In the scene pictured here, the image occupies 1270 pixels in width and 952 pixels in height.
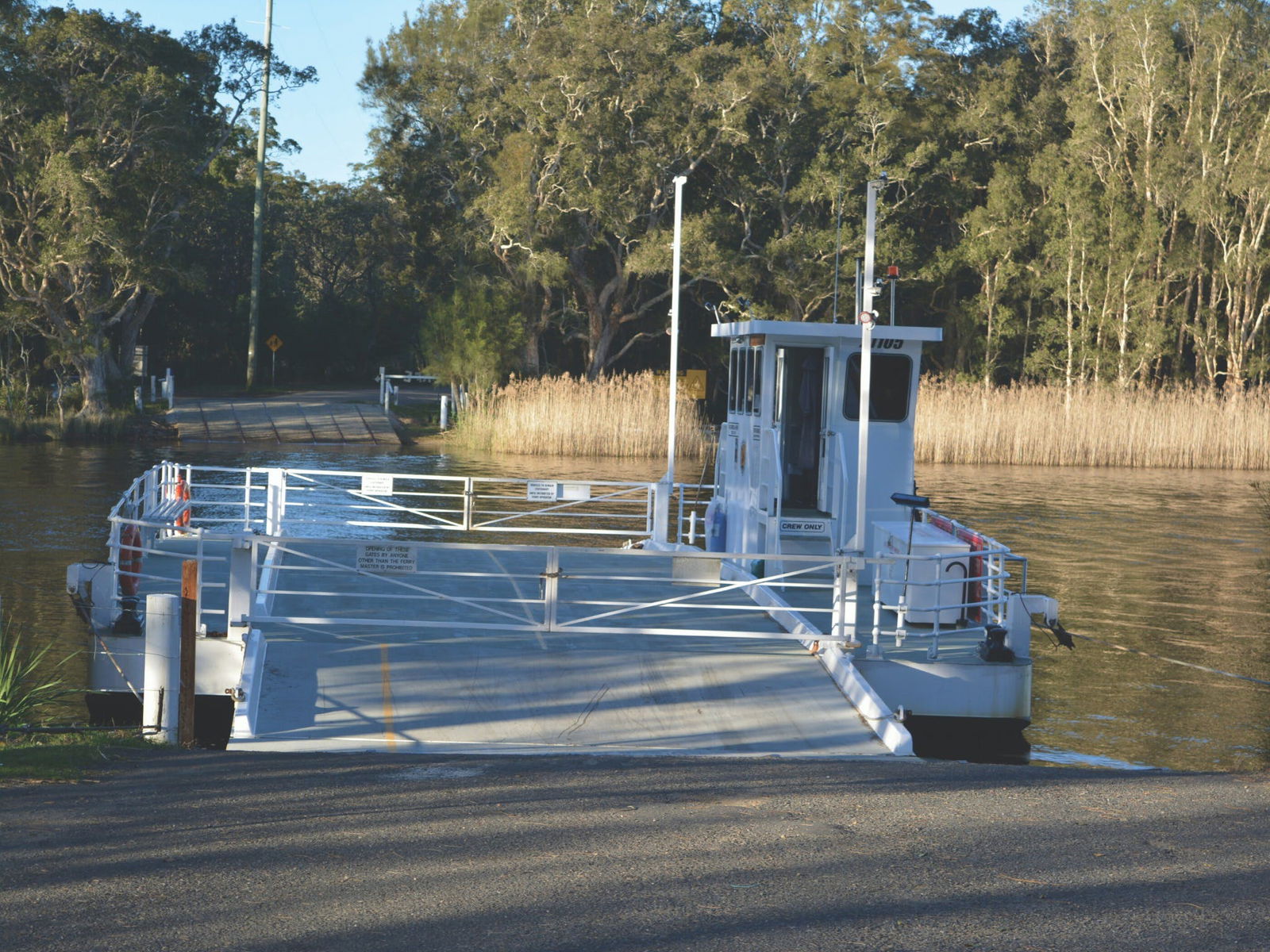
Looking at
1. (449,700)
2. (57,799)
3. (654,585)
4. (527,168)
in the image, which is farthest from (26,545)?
(527,168)

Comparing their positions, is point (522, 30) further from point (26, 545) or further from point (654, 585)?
point (654, 585)

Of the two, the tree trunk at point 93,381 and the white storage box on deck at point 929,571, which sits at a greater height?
the tree trunk at point 93,381

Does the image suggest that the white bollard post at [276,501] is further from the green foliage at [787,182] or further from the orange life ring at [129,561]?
the green foliage at [787,182]

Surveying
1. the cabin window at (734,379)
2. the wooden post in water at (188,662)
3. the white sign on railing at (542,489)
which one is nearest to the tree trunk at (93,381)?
the cabin window at (734,379)

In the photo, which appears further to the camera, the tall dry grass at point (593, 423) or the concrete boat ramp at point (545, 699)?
the tall dry grass at point (593, 423)

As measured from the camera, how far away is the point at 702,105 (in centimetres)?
4578

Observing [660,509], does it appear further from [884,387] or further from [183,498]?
[183,498]

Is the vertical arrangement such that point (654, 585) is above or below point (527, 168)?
below

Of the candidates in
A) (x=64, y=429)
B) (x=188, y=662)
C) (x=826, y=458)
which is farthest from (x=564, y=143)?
(x=188, y=662)

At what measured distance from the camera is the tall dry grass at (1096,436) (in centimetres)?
3753

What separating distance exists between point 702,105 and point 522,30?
7463 mm

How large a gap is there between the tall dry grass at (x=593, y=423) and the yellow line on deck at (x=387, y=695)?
2553 cm

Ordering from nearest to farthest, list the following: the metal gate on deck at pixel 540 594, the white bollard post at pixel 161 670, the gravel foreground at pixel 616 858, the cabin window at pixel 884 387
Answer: the gravel foreground at pixel 616 858 → the white bollard post at pixel 161 670 → the metal gate on deck at pixel 540 594 → the cabin window at pixel 884 387

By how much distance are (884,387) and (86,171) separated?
29.9 metres
